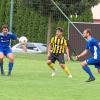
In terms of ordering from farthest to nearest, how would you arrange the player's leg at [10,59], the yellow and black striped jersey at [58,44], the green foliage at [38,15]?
the green foliage at [38,15] → the yellow and black striped jersey at [58,44] → the player's leg at [10,59]

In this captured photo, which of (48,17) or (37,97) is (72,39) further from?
(37,97)

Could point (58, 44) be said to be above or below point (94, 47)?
below

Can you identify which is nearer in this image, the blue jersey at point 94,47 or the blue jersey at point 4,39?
the blue jersey at point 94,47

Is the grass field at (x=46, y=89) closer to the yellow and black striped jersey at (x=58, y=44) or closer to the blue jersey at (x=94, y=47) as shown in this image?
the blue jersey at (x=94, y=47)

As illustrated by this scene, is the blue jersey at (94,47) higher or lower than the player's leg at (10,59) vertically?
higher

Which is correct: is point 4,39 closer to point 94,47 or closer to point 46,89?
point 94,47

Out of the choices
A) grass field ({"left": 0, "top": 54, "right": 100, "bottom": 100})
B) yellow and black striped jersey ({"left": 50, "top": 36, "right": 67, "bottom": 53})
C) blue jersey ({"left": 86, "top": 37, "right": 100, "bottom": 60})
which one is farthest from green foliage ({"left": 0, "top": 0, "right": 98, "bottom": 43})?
grass field ({"left": 0, "top": 54, "right": 100, "bottom": 100})

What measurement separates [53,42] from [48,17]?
2089 centimetres

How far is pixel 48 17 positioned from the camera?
41.3 meters

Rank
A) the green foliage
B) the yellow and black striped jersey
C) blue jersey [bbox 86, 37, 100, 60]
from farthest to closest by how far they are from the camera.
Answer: the green foliage < the yellow and black striped jersey < blue jersey [bbox 86, 37, 100, 60]

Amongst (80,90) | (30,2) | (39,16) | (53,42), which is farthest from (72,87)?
(39,16)

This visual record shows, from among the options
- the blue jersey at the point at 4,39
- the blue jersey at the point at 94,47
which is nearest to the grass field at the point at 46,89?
the blue jersey at the point at 94,47

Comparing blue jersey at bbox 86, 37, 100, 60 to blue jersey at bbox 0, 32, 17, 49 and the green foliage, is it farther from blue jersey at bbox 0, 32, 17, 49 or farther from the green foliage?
the green foliage

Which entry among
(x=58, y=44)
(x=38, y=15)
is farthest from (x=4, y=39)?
(x=38, y=15)
